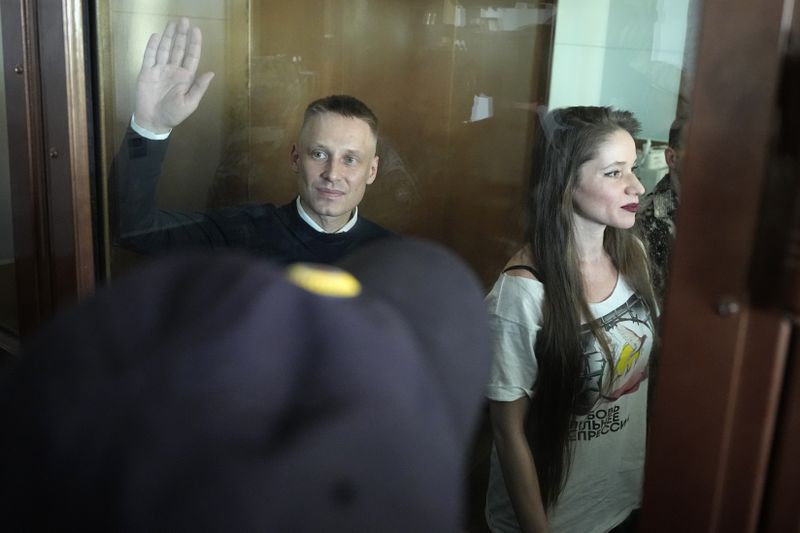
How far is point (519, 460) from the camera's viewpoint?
0.80 metres

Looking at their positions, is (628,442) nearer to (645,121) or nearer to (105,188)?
(645,121)

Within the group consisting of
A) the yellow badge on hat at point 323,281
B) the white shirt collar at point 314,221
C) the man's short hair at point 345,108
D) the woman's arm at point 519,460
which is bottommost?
the woman's arm at point 519,460

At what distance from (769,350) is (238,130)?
32.5 inches

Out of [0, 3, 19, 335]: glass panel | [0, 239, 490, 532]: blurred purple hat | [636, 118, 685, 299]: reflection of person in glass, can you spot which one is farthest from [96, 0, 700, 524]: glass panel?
[0, 239, 490, 532]: blurred purple hat

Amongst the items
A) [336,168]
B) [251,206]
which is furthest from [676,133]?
[251,206]

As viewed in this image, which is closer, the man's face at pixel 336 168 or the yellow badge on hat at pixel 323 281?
the yellow badge on hat at pixel 323 281

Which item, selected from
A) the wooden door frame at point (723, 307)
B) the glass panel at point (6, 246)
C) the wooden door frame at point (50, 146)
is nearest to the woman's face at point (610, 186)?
the wooden door frame at point (723, 307)

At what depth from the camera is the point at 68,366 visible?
35cm

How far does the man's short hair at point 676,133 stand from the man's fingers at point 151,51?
77 cm

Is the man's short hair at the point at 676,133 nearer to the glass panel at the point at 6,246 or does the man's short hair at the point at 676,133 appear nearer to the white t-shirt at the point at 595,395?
the white t-shirt at the point at 595,395

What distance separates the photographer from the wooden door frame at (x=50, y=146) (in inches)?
45.7

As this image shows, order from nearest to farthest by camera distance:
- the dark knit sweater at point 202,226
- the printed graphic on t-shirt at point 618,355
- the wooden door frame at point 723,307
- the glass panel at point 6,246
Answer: the wooden door frame at point 723,307 < the printed graphic on t-shirt at point 618,355 < the dark knit sweater at point 202,226 < the glass panel at point 6,246

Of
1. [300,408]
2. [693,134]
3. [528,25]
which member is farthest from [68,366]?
[528,25]

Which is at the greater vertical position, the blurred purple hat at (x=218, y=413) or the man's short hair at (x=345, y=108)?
the man's short hair at (x=345, y=108)
